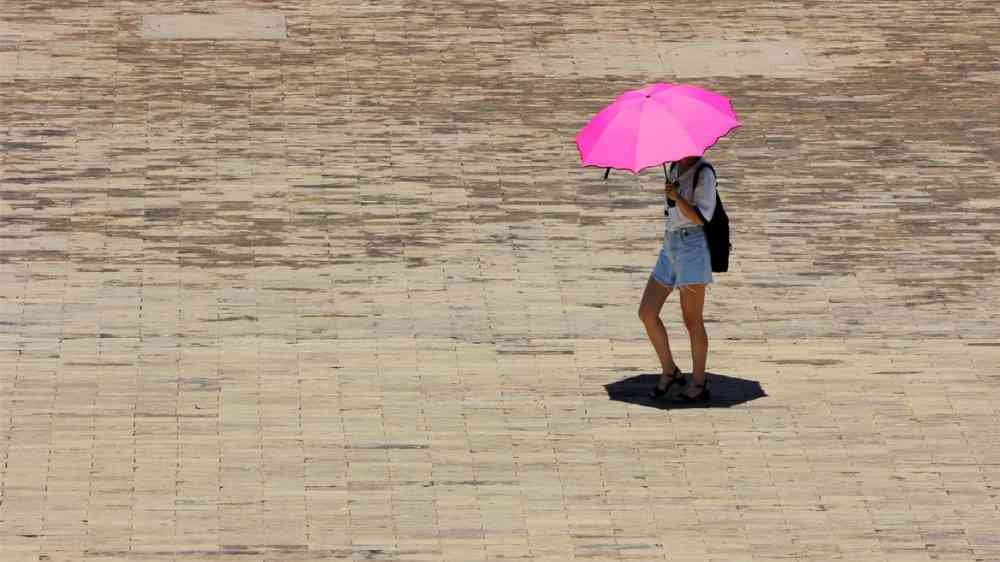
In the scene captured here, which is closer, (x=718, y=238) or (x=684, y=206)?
(x=684, y=206)

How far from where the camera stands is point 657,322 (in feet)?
39.5

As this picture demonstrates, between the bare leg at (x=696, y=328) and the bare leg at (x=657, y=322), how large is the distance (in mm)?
135

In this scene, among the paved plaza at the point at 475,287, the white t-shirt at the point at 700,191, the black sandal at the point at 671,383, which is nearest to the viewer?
the paved plaza at the point at 475,287

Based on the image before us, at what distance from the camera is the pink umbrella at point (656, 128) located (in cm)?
1148

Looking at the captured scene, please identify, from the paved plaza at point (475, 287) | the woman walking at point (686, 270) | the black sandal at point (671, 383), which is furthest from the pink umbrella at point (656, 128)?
the paved plaza at point (475, 287)

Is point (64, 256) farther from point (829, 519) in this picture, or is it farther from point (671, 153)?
point (829, 519)

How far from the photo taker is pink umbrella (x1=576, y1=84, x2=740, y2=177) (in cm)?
1148

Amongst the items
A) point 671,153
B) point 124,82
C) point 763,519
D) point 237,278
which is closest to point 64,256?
point 237,278

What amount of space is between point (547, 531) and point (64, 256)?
17.0 feet

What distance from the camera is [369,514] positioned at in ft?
34.6

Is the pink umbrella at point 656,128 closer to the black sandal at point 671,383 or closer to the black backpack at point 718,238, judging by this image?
the black backpack at point 718,238

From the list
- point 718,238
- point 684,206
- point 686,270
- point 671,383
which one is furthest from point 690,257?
point 671,383

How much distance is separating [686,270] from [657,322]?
37 centimetres

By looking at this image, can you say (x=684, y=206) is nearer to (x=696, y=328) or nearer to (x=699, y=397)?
(x=696, y=328)
